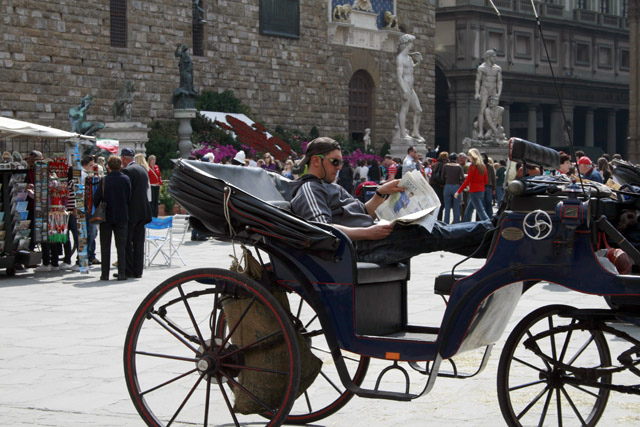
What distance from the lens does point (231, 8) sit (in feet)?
99.3

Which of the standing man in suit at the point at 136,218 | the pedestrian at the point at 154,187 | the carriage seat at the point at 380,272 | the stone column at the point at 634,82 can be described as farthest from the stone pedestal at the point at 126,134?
the carriage seat at the point at 380,272

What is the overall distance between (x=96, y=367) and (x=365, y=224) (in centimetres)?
258

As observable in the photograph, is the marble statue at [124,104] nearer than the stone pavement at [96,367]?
No

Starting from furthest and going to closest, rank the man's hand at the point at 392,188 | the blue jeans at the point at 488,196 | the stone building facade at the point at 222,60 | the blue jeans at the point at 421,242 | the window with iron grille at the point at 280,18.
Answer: the window with iron grille at the point at 280,18 < the stone building facade at the point at 222,60 < the blue jeans at the point at 488,196 < the man's hand at the point at 392,188 < the blue jeans at the point at 421,242

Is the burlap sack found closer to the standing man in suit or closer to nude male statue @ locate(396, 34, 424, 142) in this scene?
the standing man in suit

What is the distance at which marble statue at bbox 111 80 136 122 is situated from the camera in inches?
966

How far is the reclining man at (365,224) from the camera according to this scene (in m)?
4.91

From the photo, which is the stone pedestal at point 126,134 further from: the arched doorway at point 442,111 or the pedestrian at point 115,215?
the arched doorway at point 442,111

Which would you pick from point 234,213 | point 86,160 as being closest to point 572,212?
point 234,213

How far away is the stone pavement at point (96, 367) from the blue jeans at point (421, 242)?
0.95 meters

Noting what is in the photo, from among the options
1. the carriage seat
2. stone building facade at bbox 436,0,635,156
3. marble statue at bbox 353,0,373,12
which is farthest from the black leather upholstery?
stone building facade at bbox 436,0,635,156

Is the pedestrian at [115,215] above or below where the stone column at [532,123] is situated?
below

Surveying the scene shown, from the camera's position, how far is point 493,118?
110 feet

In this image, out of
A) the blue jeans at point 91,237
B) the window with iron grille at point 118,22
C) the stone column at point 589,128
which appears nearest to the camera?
the blue jeans at point 91,237
